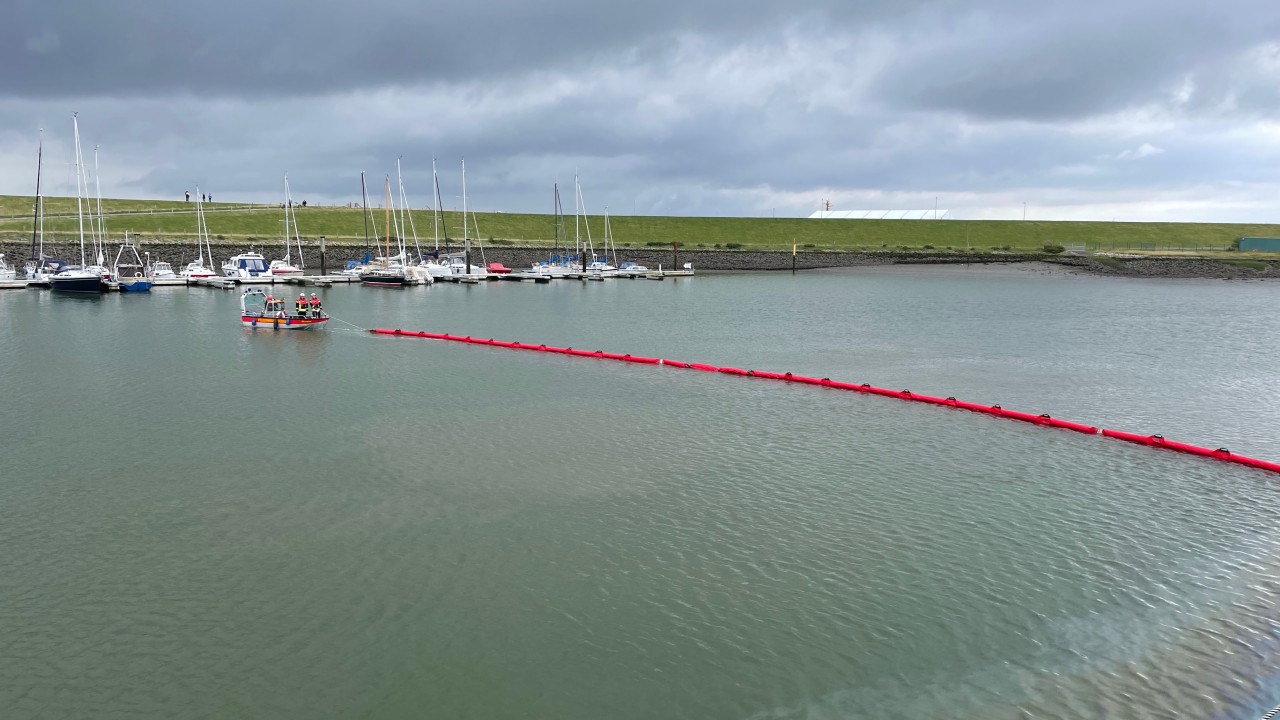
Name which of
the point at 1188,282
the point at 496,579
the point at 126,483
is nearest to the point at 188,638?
the point at 496,579

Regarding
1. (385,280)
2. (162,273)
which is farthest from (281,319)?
(162,273)

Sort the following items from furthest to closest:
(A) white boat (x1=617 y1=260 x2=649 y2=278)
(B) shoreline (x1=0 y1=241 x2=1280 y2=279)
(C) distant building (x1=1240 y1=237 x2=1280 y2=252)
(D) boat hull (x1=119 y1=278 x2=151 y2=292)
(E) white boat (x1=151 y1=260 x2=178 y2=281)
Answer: (C) distant building (x1=1240 y1=237 x2=1280 y2=252) → (A) white boat (x1=617 y1=260 x2=649 y2=278) → (B) shoreline (x1=0 y1=241 x2=1280 y2=279) → (E) white boat (x1=151 y1=260 x2=178 y2=281) → (D) boat hull (x1=119 y1=278 x2=151 y2=292)

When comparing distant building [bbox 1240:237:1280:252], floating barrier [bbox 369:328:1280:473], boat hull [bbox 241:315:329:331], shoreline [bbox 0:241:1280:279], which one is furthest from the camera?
distant building [bbox 1240:237:1280:252]

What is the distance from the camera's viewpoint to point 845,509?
753 inches

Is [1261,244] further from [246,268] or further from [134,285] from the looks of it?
[134,285]

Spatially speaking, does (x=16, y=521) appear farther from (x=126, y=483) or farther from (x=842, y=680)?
(x=842, y=680)

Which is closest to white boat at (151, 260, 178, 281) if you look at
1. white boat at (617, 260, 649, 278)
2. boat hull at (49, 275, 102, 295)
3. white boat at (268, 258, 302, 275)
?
white boat at (268, 258, 302, 275)

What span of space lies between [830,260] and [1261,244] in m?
88.5

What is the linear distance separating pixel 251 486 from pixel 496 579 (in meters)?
8.78

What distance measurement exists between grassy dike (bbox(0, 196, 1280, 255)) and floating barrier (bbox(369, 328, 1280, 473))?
95576 mm

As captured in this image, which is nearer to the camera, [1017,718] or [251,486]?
[1017,718]

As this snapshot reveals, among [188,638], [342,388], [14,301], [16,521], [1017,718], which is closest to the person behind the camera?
[1017,718]

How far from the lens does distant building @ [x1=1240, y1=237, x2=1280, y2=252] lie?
16462cm

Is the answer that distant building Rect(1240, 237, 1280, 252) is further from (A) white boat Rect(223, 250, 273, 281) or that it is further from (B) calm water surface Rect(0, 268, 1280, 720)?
(A) white boat Rect(223, 250, 273, 281)
